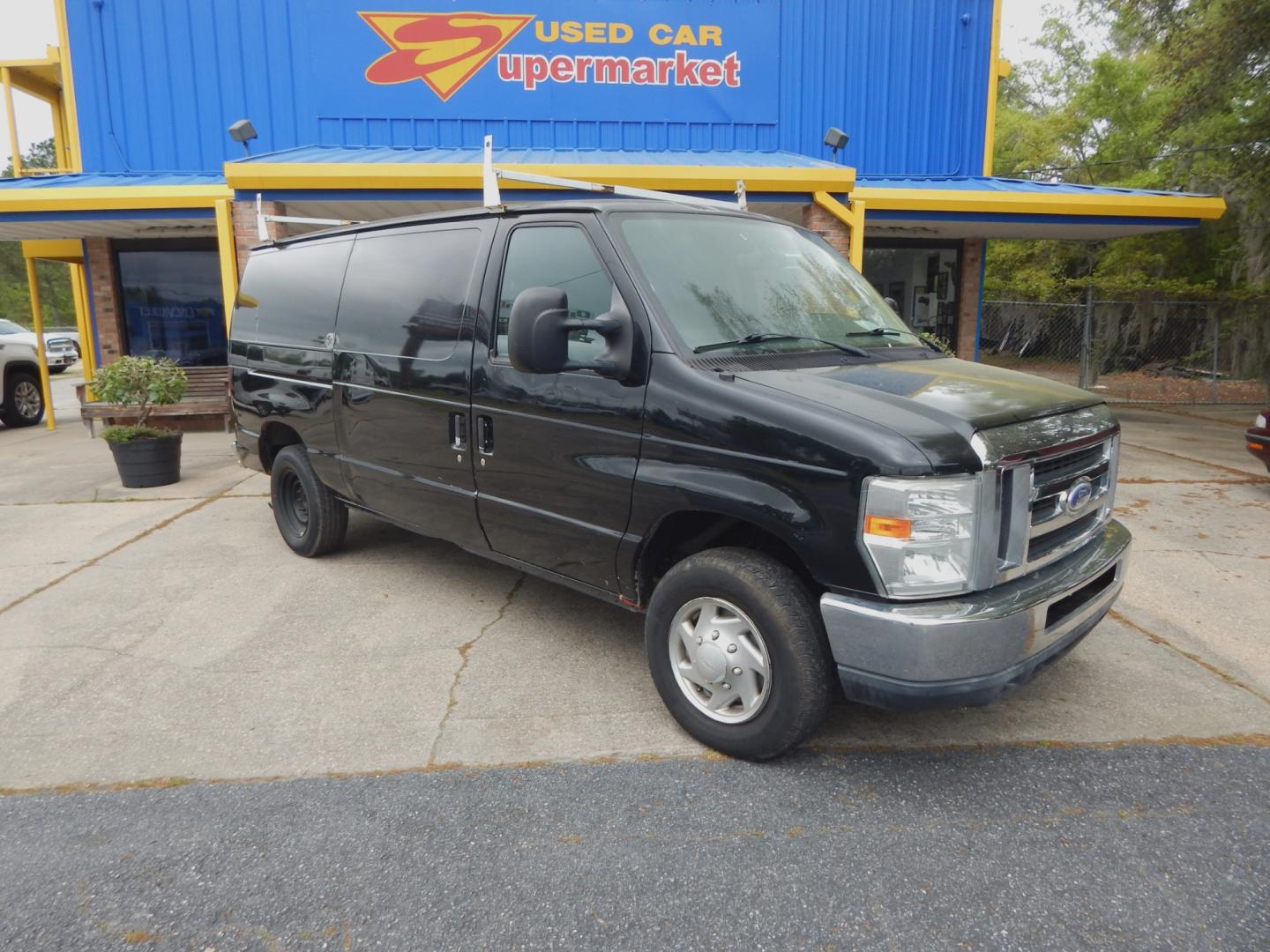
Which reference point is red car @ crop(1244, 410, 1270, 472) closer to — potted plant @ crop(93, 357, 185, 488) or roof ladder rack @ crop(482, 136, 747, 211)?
roof ladder rack @ crop(482, 136, 747, 211)

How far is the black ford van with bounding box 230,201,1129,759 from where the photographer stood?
107 inches

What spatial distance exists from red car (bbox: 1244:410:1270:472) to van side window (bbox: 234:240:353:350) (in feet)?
25.1

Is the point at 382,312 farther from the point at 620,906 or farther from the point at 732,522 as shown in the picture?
the point at 620,906

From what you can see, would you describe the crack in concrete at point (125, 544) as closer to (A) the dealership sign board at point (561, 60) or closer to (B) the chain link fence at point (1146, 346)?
(A) the dealership sign board at point (561, 60)

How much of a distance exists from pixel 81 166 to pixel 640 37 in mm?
8127

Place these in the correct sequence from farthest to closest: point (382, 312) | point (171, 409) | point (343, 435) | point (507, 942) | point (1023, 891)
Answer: point (171, 409) → point (343, 435) → point (382, 312) → point (1023, 891) → point (507, 942)

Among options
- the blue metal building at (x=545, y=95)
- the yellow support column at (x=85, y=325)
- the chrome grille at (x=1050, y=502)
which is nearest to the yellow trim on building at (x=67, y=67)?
the blue metal building at (x=545, y=95)

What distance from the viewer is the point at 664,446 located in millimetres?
3244

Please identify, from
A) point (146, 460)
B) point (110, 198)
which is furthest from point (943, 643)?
point (110, 198)

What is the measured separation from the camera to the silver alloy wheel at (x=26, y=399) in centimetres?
1368

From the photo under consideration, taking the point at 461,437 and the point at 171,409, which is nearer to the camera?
the point at 461,437

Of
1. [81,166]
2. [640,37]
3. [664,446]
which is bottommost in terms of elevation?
[664,446]

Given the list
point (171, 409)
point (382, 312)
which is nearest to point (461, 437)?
point (382, 312)

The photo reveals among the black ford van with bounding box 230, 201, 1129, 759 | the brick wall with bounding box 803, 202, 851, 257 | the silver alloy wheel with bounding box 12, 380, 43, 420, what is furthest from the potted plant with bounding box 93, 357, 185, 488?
the brick wall with bounding box 803, 202, 851, 257
